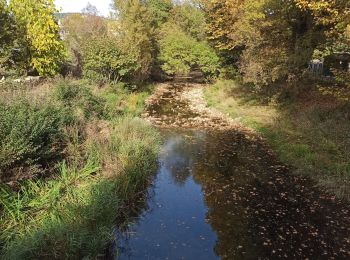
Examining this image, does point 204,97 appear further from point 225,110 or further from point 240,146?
point 240,146

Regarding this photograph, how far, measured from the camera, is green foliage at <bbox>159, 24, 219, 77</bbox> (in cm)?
3369

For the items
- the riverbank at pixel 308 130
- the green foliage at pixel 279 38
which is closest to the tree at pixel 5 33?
the riverbank at pixel 308 130

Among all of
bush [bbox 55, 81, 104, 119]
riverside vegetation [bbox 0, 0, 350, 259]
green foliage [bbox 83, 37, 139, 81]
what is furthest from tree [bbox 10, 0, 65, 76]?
bush [bbox 55, 81, 104, 119]

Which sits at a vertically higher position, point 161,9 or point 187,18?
point 161,9

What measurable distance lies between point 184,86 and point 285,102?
16119mm

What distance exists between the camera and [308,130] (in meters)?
15.6

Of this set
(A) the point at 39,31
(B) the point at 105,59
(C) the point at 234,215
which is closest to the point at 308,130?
(C) the point at 234,215

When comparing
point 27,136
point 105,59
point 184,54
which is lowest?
point 27,136

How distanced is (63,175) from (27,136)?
138 centimetres

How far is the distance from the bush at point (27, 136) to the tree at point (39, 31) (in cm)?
962

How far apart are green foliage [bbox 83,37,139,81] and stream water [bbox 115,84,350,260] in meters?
11.2

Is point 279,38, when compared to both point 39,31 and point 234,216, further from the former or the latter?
point 234,216

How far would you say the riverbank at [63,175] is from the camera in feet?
22.7

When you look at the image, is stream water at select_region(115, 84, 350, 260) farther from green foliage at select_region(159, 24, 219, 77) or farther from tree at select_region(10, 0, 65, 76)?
green foliage at select_region(159, 24, 219, 77)
